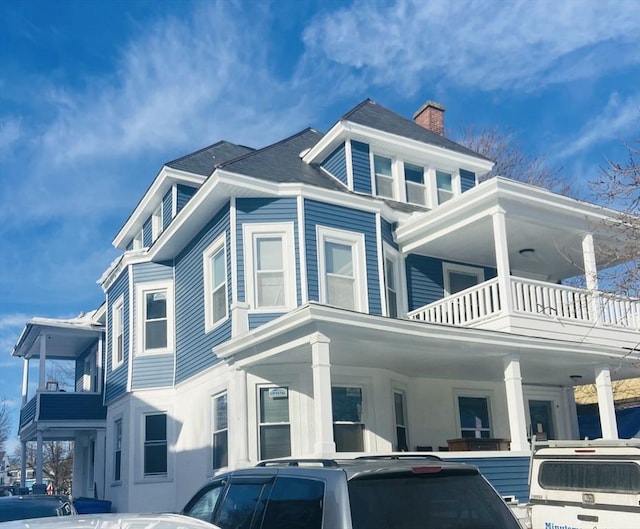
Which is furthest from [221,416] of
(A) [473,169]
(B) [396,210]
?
(A) [473,169]

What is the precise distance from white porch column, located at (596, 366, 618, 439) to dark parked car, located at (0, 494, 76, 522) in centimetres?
988

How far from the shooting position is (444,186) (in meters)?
18.8

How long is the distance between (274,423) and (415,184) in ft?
25.5

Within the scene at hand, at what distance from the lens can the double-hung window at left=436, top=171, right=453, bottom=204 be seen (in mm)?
18562

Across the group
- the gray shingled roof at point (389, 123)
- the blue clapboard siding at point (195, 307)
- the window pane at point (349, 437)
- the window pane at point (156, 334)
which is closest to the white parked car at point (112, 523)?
the window pane at point (349, 437)

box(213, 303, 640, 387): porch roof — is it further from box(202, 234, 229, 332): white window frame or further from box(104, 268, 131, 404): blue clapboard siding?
box(104, 268, 131, 404): blue clapboard siding

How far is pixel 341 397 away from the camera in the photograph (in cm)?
1349

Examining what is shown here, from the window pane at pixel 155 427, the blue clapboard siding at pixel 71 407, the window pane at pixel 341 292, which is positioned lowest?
the window pane at pixel 155 427

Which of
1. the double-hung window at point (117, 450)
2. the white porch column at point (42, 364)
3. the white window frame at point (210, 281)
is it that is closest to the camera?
the white window frame at point (210, 281)

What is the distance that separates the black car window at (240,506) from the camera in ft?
16.6

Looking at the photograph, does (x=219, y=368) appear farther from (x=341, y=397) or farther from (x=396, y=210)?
(x=396, y=210)

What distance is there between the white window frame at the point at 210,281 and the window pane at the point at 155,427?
9.74 feet

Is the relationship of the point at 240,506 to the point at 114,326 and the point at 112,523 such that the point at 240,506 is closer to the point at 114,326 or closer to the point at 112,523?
the point at 112,523

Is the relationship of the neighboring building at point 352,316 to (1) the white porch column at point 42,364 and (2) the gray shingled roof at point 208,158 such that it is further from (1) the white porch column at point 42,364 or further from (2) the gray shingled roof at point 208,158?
(1) the white porch column at point 42,364
